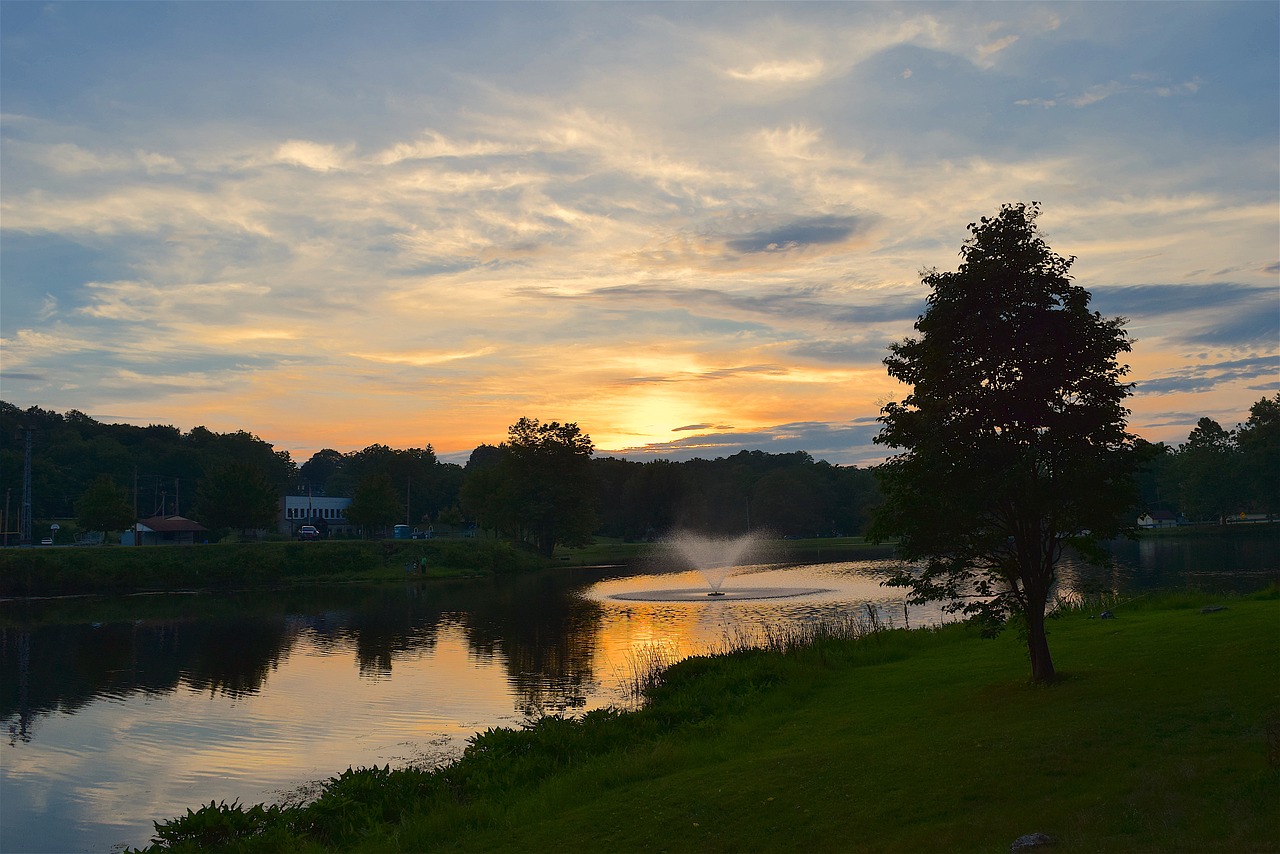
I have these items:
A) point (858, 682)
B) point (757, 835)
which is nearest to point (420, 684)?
point (858, 682)

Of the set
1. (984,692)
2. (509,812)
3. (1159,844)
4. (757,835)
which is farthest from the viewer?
(984,692)

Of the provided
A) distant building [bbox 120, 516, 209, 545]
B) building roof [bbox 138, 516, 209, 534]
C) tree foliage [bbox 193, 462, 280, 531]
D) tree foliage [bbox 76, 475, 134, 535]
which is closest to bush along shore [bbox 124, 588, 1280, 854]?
tree foliage [bbox 193, 462, 280, 531]

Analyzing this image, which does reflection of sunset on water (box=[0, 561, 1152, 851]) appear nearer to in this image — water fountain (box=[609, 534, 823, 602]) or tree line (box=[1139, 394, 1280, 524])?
water fountain (box=[609, 534, 823, 602])

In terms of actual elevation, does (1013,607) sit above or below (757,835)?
above

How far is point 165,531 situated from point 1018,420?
128773mm

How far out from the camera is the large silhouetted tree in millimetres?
21109

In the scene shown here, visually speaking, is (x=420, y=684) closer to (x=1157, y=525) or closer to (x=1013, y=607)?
(x=1013, y=607)

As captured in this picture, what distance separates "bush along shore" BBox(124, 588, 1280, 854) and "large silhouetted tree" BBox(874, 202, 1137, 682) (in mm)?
3508

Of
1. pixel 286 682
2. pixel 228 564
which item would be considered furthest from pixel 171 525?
pixel 286 682

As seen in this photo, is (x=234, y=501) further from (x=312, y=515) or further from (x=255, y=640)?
(x=312, y=515)

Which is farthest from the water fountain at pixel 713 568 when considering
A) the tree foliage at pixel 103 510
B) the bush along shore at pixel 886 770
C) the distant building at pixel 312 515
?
the tree foliage at pixel 103 510

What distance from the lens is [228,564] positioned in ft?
324

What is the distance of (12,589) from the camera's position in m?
87.2

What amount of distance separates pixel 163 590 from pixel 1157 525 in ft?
605
